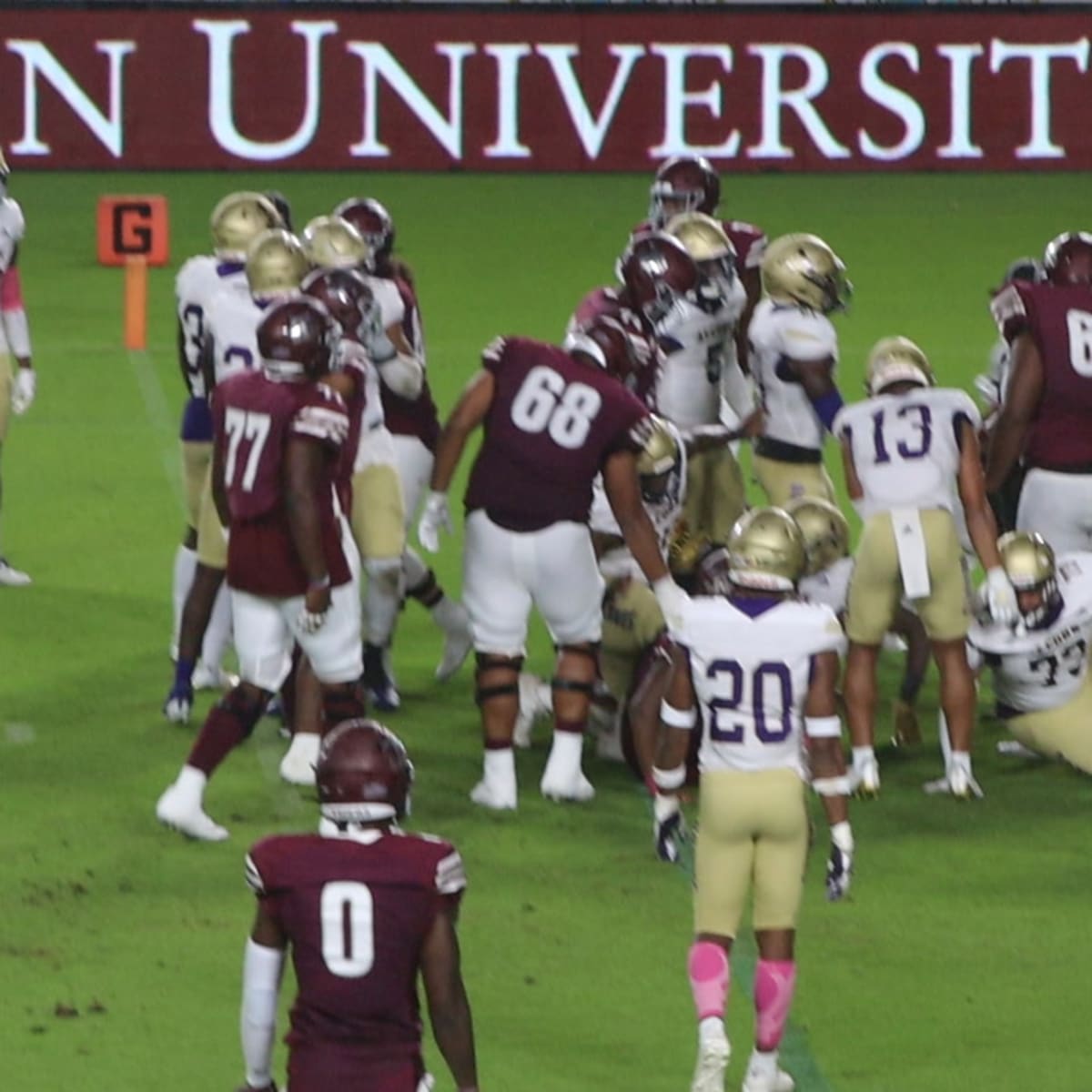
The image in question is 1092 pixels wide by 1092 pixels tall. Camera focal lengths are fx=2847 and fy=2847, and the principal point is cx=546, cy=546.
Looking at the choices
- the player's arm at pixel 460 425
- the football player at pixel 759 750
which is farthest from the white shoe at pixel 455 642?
the football player at pixel 759 750

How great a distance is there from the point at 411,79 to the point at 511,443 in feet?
38.2

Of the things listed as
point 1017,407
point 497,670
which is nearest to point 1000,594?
point 1017,407

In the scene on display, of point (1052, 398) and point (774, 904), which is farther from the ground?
point (1052, 398)

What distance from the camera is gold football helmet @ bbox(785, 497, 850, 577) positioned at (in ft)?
29.8

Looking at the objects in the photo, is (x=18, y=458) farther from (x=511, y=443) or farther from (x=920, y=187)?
(x=920, y=187)

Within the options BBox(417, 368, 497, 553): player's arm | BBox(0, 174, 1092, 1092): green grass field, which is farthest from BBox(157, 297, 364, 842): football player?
BBox(417, 368, 497, 553): player's arm

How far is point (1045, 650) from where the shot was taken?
9398 millimetres

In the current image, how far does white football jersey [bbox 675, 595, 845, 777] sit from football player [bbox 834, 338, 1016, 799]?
2.32 m

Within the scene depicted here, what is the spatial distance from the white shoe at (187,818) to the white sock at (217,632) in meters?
1.55

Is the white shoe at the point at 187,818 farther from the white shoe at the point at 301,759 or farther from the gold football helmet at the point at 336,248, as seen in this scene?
the gold football helmet at the point at 336,248

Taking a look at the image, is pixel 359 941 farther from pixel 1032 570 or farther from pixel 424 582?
pixel 424 582

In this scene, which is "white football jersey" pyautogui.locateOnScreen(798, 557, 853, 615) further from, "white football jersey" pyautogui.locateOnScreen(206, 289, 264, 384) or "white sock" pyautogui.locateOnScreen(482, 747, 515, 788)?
"white football jersey" pyautogui.locateOnScreen(206, 289, 264, 384)

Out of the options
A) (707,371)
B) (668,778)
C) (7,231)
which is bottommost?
(668,778)

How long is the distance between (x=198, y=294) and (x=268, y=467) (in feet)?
5.34
